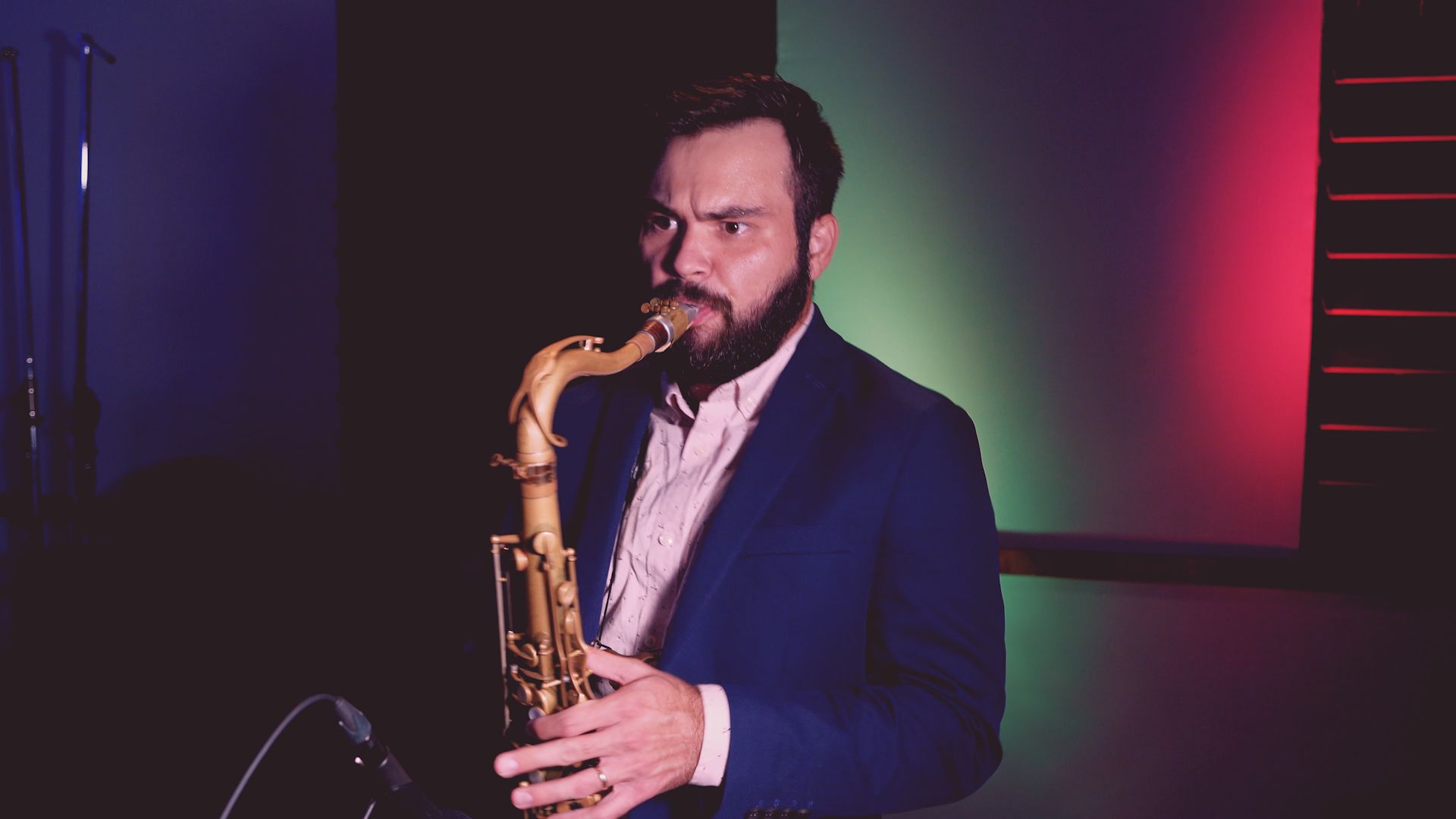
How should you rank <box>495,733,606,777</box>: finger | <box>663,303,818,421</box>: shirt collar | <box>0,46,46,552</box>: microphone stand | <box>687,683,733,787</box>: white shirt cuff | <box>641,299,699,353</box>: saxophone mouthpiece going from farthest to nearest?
<box>0,46,46,552</box>: microphone stand < <box>663,303,818,421</box>: shirt collar < <box>641,299,699,353</box>: saxophone mouthpiece < <box>687,683,733,787</box>: white shirt cuff < <box>495,733,606,777</box>: finger

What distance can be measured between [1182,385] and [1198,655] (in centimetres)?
76

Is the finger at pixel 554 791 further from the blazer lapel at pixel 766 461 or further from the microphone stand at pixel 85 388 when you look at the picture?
the microphone stand at pixel 85 388

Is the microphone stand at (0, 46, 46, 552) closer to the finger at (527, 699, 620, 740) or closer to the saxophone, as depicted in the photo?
the saxophone

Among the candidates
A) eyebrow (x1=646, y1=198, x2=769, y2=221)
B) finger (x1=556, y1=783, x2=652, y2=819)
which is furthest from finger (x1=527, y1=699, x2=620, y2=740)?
eyebrow (x1=646, y1=198, x2=769, y2=221)

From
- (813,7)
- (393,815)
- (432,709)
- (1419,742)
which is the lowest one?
(432,709)

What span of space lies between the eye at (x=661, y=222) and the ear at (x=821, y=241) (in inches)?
12.0

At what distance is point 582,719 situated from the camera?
114 centimetres

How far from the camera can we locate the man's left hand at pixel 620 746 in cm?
114

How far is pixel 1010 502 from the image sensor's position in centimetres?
242

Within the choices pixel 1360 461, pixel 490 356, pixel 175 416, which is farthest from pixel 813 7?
pixel 175 416

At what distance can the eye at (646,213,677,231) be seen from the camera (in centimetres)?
166

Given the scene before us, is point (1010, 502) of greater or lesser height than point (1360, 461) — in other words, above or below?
below

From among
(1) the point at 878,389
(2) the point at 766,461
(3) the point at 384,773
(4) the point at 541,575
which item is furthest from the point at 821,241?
(3) the point at 384,773

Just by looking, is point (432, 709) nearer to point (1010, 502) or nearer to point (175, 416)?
point (175, 416)
